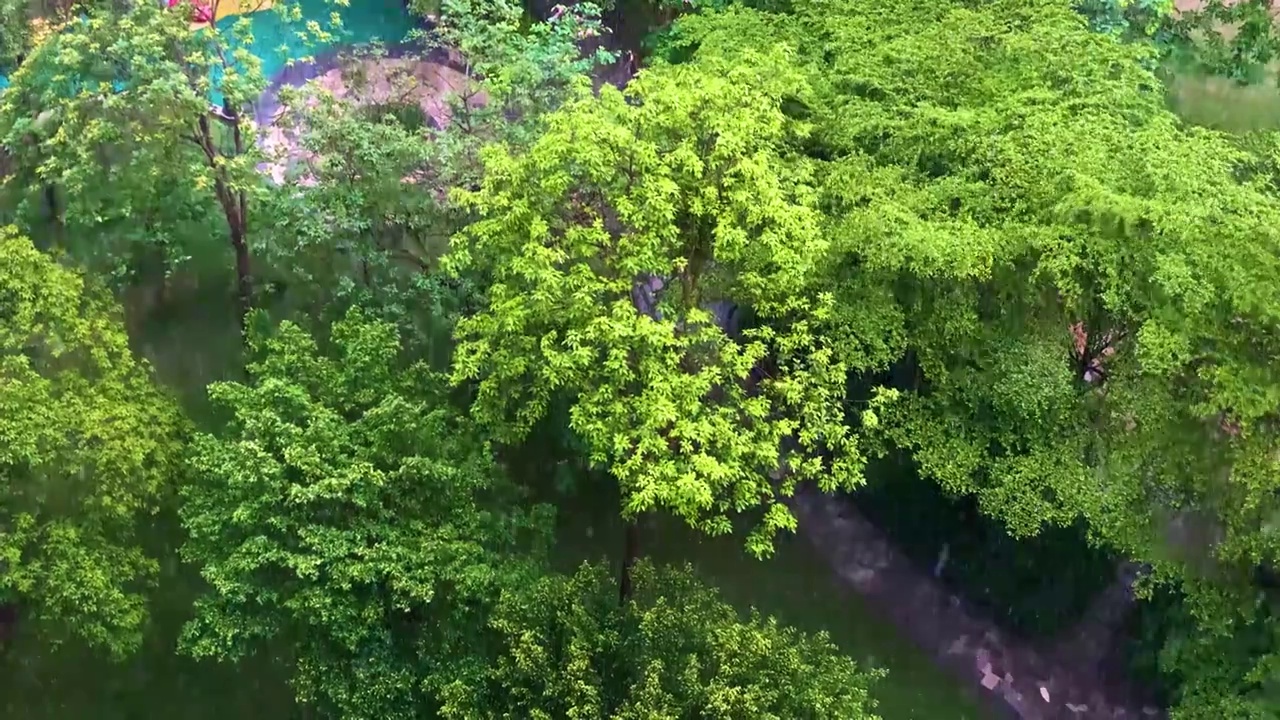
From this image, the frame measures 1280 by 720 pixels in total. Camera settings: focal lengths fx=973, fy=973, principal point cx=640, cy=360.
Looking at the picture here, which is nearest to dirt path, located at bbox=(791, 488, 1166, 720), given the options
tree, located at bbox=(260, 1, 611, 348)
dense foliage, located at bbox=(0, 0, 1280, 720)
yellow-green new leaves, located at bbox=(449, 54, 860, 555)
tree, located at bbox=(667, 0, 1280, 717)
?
dense foliage, located at bbox=(0, 0, 1280, 720)

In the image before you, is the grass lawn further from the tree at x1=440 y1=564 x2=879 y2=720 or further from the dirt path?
→ the tree at x1=440 y1=564 x2=879 y2=720

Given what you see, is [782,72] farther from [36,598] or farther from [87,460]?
[36,598]

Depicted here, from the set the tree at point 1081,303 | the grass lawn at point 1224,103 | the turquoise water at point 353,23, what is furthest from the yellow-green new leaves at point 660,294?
the turquoise water at point 353,23

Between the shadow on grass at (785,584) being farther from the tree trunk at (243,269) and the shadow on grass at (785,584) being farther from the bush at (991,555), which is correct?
the tree trunk at (243,269)

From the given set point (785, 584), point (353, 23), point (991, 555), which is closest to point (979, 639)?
point (991, 555)

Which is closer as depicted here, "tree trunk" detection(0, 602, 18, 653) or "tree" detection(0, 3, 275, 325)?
"tree" detection(0, 3, 275, 325)

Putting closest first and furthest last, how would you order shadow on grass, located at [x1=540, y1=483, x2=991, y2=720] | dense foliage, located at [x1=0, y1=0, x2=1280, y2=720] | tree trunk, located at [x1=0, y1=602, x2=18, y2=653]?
dense foliage, located at [x1=0, y1=0, x2=1280, y2=720] < tree trunk, located at [x1=0, y1=602, x2=18, y2=653] < shadow on grass, located at [x1=540, y1=483, x2=991, y2=720]

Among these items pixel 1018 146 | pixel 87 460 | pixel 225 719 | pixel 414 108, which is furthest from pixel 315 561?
pixel 1018 146
